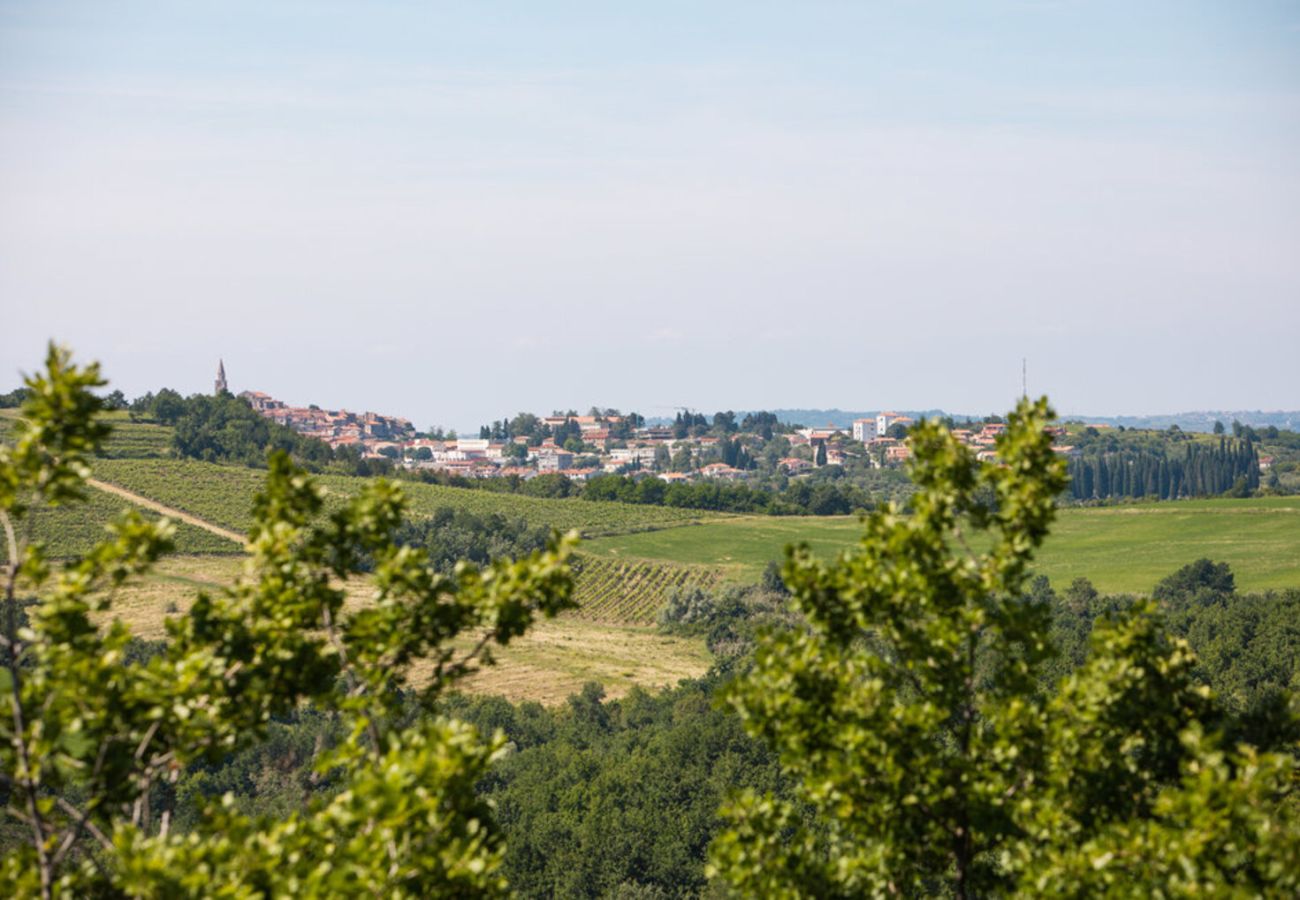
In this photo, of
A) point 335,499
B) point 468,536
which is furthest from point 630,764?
point 335,499

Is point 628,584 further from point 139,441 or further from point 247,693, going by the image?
point 247,693

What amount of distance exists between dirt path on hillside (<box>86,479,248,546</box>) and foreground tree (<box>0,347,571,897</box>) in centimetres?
9595

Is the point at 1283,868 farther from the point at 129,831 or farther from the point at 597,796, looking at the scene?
the point at 597,796

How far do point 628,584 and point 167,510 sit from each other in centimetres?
3621

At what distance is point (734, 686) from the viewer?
31.2ft

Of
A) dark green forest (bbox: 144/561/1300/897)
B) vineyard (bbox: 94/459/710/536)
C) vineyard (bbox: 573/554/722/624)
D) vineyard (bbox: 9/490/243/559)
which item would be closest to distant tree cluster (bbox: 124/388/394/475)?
vineyard (bbox: 94/459/710/536)

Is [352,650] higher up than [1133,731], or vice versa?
[352,650]

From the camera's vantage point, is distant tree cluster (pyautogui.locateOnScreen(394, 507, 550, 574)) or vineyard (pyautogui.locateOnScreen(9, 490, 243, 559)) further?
distant tree cluster (pyautogui.locateOnScreen(394, 507, 550, 574))

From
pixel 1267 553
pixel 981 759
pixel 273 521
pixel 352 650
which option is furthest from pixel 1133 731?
pixel 1267 553

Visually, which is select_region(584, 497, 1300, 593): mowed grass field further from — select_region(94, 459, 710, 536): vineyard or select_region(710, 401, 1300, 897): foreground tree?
select_region(710, 401, 1300, 897): foreground tree

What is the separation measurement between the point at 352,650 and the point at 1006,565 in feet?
14.8

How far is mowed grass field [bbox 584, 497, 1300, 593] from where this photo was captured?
330ft

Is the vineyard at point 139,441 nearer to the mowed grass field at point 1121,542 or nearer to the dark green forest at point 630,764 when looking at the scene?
the mowed grass field at point 1121,542

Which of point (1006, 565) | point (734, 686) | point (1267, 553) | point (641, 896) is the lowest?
point (641, 896)
